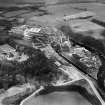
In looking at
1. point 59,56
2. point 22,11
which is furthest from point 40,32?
point 22,11

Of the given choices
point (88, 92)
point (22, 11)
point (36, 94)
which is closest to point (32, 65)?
point (36, 94)

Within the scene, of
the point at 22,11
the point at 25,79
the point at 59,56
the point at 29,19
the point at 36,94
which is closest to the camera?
the point at 36,94

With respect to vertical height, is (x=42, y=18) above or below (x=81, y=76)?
above

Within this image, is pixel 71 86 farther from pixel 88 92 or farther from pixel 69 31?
pixel 69 31

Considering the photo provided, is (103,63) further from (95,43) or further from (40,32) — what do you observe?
(40,32)

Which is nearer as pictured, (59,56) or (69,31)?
(59,56)

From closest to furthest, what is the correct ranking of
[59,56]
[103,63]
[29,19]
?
[103,63] < [59,56] < [29,19]
